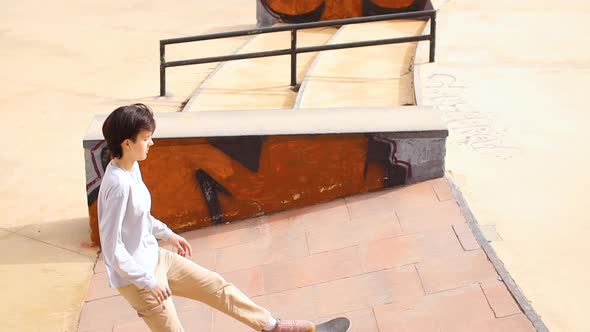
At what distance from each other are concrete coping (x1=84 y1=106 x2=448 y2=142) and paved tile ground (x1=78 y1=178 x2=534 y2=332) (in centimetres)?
49

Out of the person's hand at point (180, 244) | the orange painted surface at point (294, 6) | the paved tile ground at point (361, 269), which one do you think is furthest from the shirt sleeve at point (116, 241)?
the orange painted surface at point (294, 6)

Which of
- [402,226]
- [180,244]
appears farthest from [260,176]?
[180,244]

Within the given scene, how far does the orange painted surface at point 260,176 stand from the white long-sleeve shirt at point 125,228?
2.75 metres

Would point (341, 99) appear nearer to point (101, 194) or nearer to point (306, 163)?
point (306, 163)

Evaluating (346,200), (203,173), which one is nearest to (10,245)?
(203,173)

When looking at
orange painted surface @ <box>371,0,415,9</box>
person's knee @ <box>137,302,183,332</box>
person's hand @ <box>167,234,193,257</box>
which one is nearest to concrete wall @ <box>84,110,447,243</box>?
person's hand @ <box>167,234,193,257</box>

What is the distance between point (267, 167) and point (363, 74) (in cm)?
426

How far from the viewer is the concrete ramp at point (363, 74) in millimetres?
9703

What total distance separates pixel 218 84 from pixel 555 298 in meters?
6.86

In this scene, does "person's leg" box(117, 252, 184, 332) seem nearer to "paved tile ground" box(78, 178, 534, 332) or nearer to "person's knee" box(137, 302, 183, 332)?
"person's knee" box(137, 302, 183, 332)

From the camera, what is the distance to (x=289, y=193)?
7004 millimetres

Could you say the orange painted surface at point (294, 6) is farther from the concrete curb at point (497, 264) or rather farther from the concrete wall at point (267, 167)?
the concrete curb at point (497, 264)

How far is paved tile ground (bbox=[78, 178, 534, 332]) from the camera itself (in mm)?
5102

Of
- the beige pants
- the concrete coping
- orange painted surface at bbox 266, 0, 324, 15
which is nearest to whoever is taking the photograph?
the beige pants
